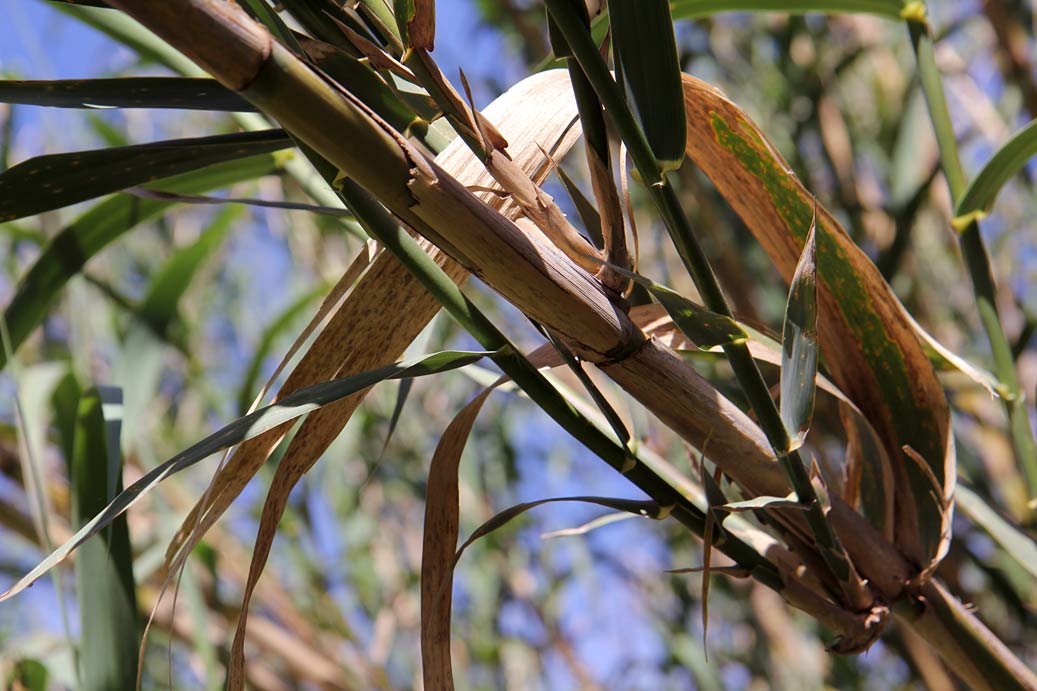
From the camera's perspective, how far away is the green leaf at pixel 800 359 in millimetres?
222

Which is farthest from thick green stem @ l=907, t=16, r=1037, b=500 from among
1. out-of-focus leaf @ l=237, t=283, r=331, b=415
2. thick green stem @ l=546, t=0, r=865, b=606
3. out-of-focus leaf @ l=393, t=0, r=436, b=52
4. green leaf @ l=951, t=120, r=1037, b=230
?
out-of-focus leaf @ l=237, t=283, r=331, b=415

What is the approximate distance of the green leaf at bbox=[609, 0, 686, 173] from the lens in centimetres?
19

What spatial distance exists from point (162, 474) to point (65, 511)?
87 centimetres

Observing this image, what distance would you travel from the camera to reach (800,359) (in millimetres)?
224

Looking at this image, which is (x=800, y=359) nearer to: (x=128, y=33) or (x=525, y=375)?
(x=525, y=375)

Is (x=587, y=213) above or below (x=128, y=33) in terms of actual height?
below

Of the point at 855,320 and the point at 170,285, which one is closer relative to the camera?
the point at 855,320

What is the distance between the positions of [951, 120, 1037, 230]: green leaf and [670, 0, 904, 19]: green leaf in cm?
9

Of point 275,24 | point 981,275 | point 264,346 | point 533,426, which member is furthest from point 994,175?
point 533,426

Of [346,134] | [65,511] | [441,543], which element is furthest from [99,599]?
[65,511]

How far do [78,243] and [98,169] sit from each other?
18cm

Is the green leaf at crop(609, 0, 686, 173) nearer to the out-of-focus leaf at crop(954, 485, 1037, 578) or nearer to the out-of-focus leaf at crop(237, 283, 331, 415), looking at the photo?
the out-of-focus leaf at crop(954, 485, 1037, 578)

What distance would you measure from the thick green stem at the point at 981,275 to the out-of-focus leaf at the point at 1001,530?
0.06ft

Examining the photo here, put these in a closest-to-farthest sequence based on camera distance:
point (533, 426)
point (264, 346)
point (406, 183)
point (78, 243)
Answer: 1. point (406, 183)
2. point (78, 243)
3. point (264, 346)
4. point (533, 426)
